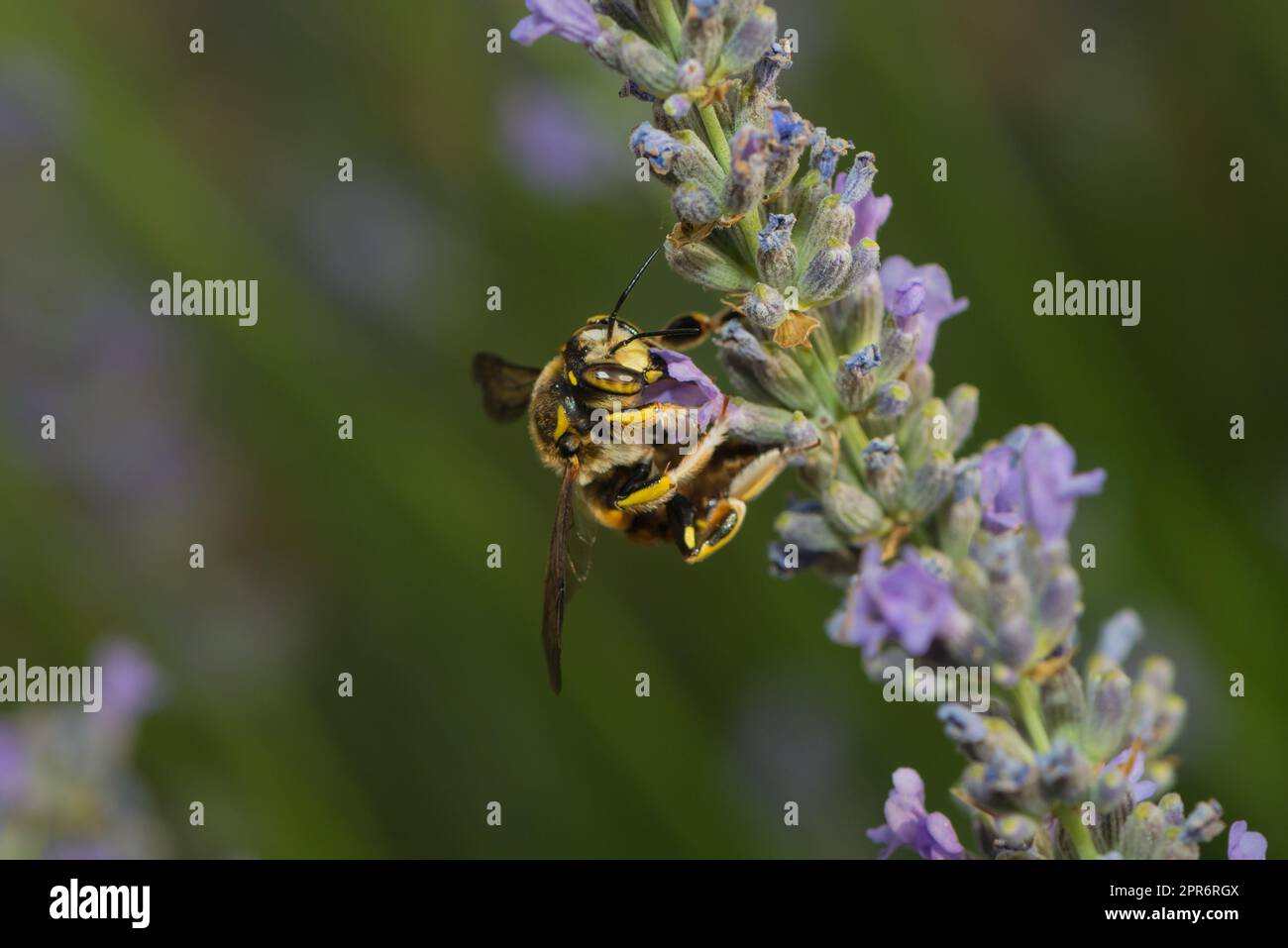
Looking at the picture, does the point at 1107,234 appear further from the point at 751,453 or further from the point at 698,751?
the point at 751,453

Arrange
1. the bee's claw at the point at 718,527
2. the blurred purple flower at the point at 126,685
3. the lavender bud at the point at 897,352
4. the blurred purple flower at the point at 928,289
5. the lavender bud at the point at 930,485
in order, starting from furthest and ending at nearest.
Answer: the blurred purple flower at the point at 126,685 < the bee's claw at the point at 718,527 < the blurred purple flower at the point at 928,289 < the lavender bud at the point at 897,352 < the lavender bud at the point at 930,485

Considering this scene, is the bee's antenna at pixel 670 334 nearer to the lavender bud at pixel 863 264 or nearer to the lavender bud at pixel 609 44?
the lavender bud at pixel 863 264

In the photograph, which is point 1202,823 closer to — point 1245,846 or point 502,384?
point 1245,846

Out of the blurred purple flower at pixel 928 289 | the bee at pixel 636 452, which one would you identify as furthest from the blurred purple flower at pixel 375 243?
the blurred purple flower at pixel 928 289

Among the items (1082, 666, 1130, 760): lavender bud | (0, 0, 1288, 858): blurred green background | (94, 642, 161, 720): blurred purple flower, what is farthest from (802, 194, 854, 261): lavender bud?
(94, 642, 161, 720): blurred purple flower

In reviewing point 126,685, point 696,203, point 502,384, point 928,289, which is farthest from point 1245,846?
point 126,685

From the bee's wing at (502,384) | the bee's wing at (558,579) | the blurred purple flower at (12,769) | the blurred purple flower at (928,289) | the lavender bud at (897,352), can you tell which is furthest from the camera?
the blurred purple flower at (12,769)
